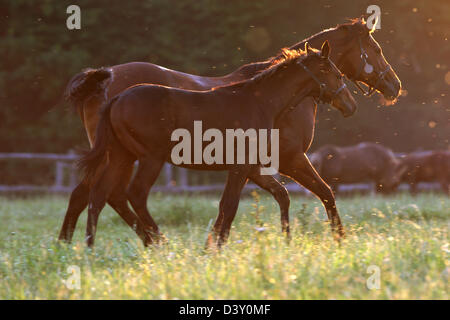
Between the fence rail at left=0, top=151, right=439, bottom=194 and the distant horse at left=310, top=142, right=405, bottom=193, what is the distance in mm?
920

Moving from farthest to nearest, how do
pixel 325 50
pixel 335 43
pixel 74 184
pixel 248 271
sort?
pixel 74 184, pixel 335 43, pixel 325 50, pixel 248 271

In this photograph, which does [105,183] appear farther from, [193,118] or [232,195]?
[232,195]

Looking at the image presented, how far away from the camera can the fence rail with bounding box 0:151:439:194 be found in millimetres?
15891

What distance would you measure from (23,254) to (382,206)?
5600 mm

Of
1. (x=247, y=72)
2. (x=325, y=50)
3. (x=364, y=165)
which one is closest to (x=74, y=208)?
(x=247, y=72)

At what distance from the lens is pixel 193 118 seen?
560 cm

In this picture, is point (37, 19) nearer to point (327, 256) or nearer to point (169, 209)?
point (169, 209)

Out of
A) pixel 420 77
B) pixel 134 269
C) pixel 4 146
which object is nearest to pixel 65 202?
pixel 4 146

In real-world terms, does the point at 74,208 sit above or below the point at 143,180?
below

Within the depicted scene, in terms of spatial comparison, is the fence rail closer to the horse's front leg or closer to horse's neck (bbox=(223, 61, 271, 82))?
horse's neck (bbox=(223, 61, 271, 82))

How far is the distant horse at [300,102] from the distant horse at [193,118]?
32cm

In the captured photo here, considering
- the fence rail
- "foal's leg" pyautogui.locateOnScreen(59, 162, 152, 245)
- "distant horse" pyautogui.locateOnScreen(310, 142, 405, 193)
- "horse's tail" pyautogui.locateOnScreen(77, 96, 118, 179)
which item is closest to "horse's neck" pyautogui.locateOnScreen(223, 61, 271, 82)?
"foal's leg" pyautogui.locateOnScreen(59, 162, 152, 245)

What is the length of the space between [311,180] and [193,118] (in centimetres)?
154

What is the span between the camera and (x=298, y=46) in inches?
275
